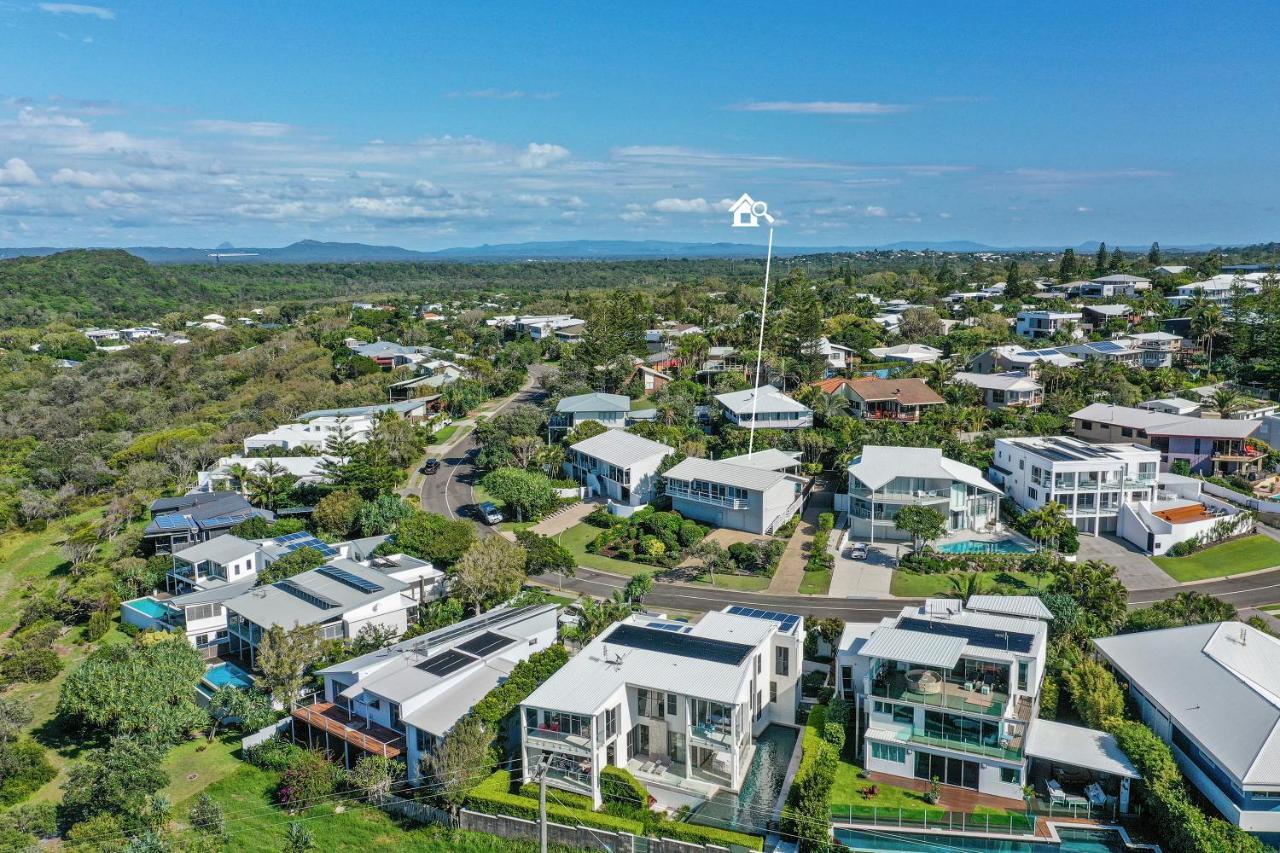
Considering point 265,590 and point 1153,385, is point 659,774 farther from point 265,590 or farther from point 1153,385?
point 1153,385

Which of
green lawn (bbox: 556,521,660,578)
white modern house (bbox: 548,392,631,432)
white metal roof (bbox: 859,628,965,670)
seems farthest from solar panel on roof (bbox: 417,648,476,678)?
white modern house (bbox: 548,392,631,432)

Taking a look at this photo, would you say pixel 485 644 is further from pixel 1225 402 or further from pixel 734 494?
→ pixel 1225 402

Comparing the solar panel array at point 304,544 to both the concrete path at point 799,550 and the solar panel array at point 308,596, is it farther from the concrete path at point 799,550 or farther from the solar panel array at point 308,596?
the concrete path at point 799,550

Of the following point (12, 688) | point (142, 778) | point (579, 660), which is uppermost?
point (579, 660)

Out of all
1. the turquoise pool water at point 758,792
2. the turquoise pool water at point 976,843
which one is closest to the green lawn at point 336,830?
the turquoise pool water at point 758,792

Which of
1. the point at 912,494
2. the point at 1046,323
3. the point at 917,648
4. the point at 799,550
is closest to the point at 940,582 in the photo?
the point at 912,494

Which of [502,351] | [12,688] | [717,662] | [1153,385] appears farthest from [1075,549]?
[502,351]
